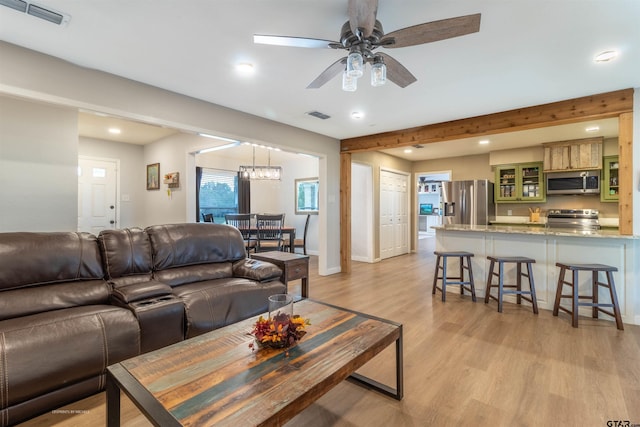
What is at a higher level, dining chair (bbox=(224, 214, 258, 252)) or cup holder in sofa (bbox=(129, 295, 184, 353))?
dining chair (bbox=(224, 214, 258, 252))

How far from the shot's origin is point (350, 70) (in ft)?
6.39

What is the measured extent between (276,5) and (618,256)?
13.5 ft

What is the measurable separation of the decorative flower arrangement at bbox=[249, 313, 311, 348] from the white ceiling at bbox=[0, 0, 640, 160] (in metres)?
1.94

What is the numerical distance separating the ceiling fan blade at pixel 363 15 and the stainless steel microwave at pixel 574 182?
581 cm

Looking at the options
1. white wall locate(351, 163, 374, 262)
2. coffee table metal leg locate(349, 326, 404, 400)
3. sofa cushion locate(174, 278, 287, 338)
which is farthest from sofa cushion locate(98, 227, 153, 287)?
white wall locate(351, 163, 374, 262)

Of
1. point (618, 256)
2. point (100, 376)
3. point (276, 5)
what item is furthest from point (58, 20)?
point (618, 256)

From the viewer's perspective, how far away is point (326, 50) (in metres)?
2.40

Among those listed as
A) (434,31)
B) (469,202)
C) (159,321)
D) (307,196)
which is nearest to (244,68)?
(434,31)

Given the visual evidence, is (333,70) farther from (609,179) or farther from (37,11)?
(609,179)

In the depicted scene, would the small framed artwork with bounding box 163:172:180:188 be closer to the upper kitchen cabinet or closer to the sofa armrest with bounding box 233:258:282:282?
the sofa armrest with bounding box 233:258:282:282

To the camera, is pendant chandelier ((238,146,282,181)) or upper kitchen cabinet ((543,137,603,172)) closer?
upper kitchen cabinet ((543,137,603,172))

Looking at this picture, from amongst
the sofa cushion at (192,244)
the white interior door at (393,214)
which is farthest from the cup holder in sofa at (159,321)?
the white interior door at (393,214)

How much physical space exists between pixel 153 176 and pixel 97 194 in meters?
1.05

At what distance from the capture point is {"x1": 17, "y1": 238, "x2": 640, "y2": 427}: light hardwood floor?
5.53 feet
